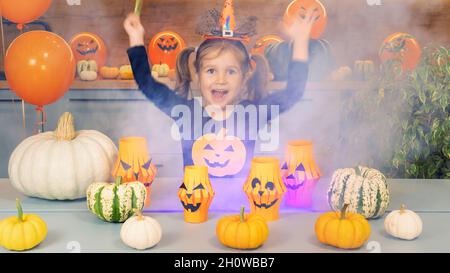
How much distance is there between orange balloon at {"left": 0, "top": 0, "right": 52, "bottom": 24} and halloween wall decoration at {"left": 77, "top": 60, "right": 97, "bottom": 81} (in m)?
1.07

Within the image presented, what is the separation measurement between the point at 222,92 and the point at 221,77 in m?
0.06

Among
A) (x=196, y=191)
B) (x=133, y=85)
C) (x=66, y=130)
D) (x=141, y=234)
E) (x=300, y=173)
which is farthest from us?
(x=133, y=85)

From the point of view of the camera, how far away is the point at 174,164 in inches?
134

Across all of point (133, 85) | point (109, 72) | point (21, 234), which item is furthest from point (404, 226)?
point (109, 72)

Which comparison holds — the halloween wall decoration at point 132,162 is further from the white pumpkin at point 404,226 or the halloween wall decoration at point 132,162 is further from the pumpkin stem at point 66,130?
the white pumpkin at point 404,226

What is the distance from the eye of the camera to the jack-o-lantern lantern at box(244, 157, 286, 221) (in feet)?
3.54

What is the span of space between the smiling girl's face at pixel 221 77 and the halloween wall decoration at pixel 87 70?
5.93 ft

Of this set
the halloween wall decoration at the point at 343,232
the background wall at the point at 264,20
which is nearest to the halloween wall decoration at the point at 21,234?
the halloween wall decoration at the point at 343,232

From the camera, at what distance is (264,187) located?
1.08m

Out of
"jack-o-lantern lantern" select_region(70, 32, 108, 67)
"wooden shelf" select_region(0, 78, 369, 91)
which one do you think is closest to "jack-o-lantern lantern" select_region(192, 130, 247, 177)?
"wooden shelf" select_region(0, 78, 369, 91)

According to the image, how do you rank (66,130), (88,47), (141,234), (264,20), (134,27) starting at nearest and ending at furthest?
(141,234)
(66,130)
(134,27)
(88,47)
(264,20)

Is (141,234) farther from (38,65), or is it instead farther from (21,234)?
(38,65)

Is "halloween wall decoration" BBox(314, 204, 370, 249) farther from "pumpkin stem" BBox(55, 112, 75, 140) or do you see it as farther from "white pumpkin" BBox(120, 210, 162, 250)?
"pumpkin stem" BBox(55, 112, 75, 140)

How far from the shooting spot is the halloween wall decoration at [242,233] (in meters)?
0.94
